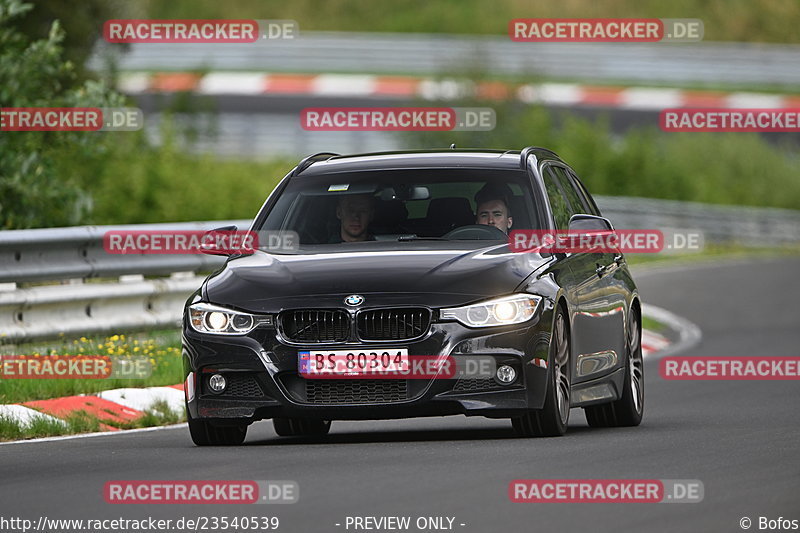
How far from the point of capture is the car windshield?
39.8ft

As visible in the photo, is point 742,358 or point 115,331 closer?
point 115,331

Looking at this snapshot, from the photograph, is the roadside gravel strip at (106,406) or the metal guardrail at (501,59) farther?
the metal guardrail at (501,59)

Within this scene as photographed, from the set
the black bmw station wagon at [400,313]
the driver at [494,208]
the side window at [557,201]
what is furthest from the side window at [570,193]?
the driver at [494,208]

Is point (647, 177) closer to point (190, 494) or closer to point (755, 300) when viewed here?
point (755, 300)

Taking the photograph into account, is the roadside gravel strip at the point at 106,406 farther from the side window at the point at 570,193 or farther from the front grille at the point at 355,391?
the side window at the point at 570,193

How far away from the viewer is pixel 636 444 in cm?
1129

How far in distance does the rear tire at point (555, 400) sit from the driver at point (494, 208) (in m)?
0.78

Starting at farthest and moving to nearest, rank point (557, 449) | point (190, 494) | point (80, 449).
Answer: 1. point (80, 449)
2. point (557, 449)
3. point (190, 494)

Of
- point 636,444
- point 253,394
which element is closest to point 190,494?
point 253,394

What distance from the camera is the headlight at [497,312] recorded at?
36.2ft

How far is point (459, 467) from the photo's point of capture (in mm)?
9922

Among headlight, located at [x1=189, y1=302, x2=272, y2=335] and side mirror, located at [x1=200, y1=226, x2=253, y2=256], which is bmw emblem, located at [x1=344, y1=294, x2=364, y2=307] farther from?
side mirror, located at [x1=200, y1=226, x2=253, y2=256]

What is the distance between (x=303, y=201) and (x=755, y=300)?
16.7m

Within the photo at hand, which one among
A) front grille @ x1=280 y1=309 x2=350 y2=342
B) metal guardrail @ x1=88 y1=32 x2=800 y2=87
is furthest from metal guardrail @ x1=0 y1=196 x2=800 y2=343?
metal guardrail @ x1=88 y1=32 x2=800 y2=87
